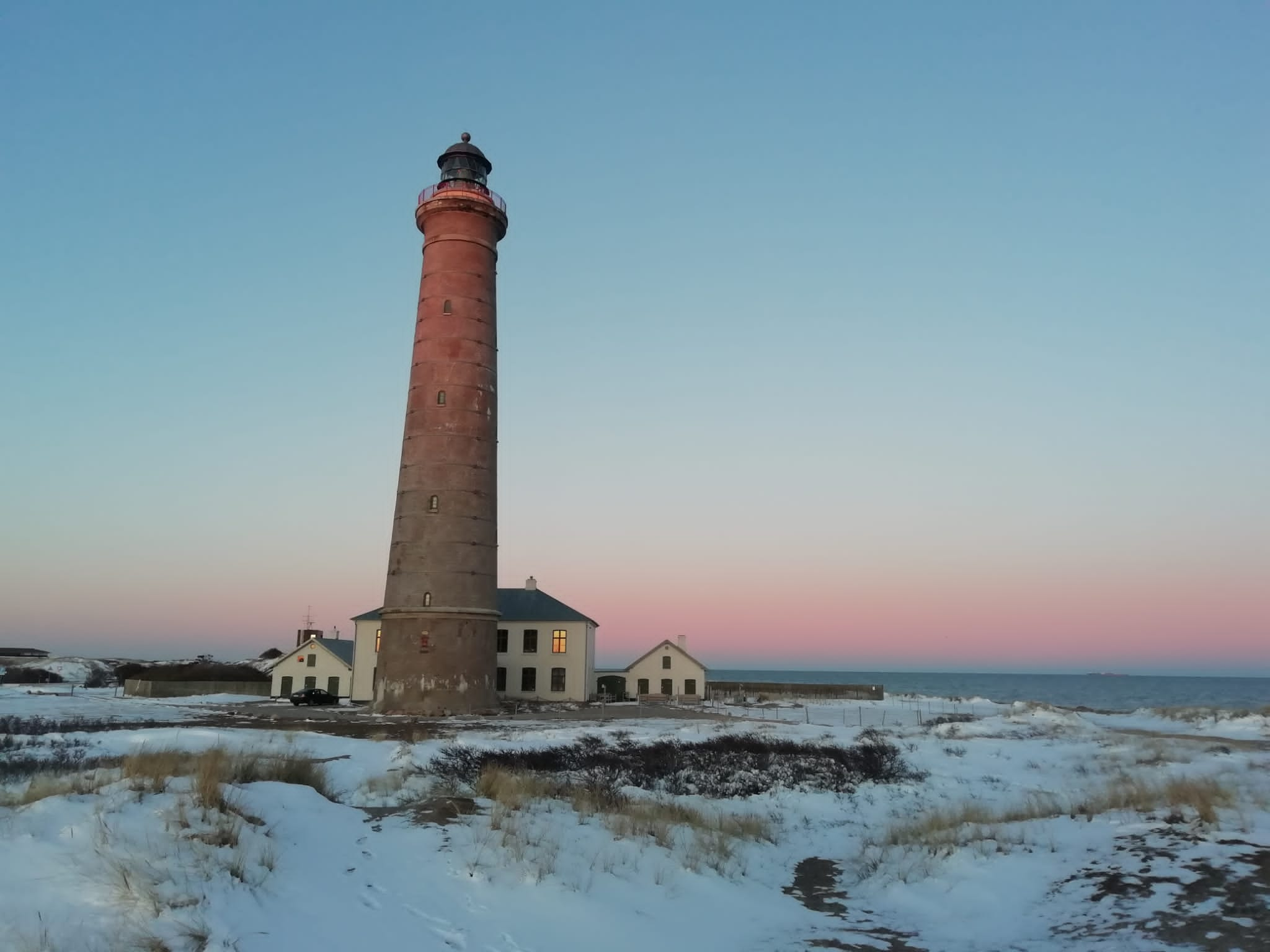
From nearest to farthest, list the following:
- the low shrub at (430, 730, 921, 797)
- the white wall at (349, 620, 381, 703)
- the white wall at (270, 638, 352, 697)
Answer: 1. the low shrub at (430, 730, 921, 797)
2. the white wall at (349, 620, 381, 703)
3. the white wall at (270, 638, 352, 697)

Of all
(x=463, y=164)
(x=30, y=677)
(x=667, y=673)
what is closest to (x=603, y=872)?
(x=463, y=164)

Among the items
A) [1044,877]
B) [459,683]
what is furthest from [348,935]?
[459,683]

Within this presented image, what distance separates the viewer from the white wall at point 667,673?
2115 inches

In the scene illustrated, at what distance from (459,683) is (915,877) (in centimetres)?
2613

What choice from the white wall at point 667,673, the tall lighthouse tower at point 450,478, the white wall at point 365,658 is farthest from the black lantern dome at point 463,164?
the white wall at point 667,673

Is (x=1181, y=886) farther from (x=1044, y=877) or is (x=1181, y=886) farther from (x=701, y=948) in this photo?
(x=701, y=948)

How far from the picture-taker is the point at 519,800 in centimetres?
1216

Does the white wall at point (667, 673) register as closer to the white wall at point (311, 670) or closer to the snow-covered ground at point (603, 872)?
the white wall at point (311, 670)

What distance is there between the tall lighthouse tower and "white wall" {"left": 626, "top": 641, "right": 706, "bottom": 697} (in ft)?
63.3

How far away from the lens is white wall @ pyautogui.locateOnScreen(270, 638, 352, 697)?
46812mm

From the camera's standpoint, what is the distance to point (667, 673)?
177ft

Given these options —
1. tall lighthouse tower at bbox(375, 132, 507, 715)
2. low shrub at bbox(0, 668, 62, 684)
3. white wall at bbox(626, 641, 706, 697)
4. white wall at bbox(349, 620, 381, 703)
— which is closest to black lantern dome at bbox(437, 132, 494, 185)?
tall lighthouse tower at bbox(375, 132, 507, 715)

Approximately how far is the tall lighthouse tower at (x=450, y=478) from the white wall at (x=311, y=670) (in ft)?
45.1

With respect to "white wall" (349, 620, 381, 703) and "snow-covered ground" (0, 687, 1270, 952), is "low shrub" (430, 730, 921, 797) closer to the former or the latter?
"snow-covered ground" (0, 687, 1270, 952)
